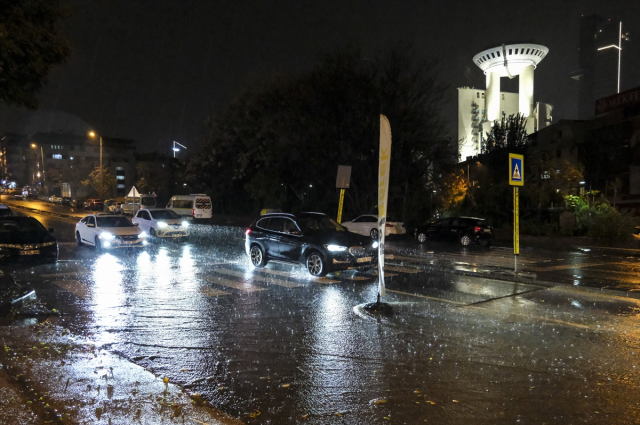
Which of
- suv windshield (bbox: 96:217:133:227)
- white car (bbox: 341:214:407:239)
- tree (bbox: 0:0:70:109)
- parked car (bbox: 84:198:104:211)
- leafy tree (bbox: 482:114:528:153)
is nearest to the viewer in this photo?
tree (bbox: 0:0:70:109)

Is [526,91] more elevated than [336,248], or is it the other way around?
[526,91]

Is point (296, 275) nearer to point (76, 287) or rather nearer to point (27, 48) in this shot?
point (76, 287)

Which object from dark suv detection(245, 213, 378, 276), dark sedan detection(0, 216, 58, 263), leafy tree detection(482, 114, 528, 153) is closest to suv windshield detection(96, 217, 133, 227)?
dark sedan detection(0, 216, 58, 263)

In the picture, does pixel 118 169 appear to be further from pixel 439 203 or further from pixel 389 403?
pixel 389 403

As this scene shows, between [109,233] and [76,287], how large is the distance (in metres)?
7.34

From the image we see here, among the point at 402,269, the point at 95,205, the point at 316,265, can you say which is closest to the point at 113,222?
the point at 316,265

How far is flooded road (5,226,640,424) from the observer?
4629mm

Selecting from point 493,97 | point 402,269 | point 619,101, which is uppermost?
point 493,97

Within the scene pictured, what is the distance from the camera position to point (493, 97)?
92750mm

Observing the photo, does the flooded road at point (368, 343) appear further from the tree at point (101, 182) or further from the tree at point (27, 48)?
the tree at point (101, 182)

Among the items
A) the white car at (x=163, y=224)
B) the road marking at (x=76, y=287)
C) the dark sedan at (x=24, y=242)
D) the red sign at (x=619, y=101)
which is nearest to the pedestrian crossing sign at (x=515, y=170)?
the road marking at (x=76, y=287)

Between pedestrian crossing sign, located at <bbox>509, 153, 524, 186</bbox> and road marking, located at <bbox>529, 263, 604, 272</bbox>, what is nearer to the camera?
pedestrian crossing sign, located at <bbox>509, 153, 524, 186</bbox>

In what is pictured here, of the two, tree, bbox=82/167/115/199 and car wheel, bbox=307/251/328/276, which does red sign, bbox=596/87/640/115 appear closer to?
car wheel, bbox=307/251/328/276

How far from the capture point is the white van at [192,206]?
117ft
